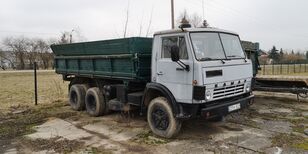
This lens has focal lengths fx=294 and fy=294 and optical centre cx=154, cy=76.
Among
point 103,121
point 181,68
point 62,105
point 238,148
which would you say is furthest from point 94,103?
point 238,148

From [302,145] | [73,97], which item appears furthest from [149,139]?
[73,97]

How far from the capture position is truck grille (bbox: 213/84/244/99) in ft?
19.5

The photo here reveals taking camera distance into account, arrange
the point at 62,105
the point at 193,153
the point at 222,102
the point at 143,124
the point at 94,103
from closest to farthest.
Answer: the point at 193,153
the point at 222,102
the point at 143,124
the point at 94,103
the point at 62,105

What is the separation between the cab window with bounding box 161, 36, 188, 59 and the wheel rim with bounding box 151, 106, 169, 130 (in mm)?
1191

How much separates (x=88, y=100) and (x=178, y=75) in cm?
424

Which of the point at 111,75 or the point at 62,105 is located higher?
the point at 111,75

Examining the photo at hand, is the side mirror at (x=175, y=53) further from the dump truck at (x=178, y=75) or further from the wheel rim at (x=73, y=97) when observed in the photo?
the wheel rim at (x=73, y=97)

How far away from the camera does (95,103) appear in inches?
351

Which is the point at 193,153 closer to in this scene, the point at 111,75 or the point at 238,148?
the point at 238,148

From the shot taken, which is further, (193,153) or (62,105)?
(62,105)

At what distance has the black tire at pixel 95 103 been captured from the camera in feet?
28.7

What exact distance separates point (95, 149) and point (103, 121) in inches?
98.2

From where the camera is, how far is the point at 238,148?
5.52m

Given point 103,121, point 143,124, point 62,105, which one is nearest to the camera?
point 143,124
